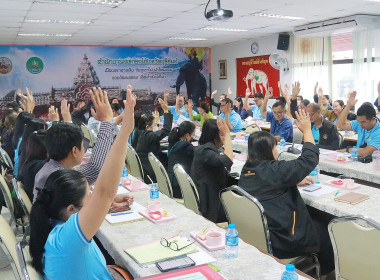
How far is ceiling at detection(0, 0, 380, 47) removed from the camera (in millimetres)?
5996

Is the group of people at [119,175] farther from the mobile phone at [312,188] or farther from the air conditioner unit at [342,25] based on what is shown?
the air conditioner unit at [342,25]

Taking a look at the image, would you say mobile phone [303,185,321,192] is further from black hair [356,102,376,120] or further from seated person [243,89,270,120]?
seated person [243,89,270,120]

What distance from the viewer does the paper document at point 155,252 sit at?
1911 mm

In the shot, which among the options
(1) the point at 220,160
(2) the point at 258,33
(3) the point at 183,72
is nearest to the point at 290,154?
(1) the point at 220,160

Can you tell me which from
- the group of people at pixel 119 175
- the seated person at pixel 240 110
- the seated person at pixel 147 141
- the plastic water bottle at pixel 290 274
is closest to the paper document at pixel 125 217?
the group of people at pixel 119 175

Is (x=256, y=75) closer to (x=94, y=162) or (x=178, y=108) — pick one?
(x=178, y=108)

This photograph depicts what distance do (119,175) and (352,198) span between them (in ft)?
6.92

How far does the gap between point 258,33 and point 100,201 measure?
32.1ft

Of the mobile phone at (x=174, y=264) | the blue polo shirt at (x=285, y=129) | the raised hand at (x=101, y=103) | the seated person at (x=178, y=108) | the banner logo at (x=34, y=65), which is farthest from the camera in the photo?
the banner logo at (x=34, y=65)

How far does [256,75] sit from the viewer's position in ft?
39.0

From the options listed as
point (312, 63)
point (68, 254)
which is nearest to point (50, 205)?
point (68, 254)

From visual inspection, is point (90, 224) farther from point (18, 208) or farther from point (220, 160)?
point (18, 208)

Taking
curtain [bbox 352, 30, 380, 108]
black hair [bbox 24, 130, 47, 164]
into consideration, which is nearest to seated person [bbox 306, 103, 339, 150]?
black hair [bbox 24, 130, 47, 164]

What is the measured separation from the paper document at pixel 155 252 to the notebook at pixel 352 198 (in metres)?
1.35
